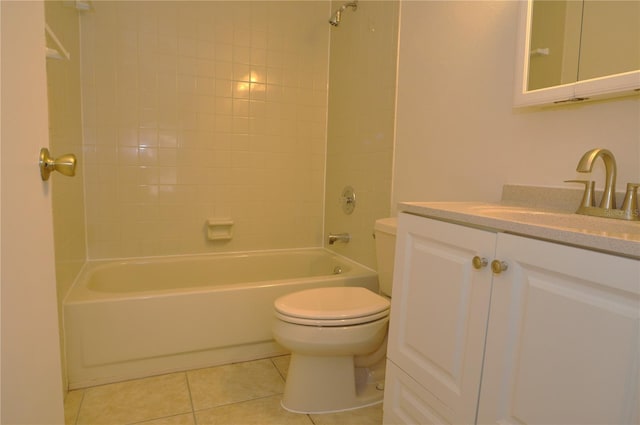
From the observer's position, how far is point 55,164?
738 millimetres

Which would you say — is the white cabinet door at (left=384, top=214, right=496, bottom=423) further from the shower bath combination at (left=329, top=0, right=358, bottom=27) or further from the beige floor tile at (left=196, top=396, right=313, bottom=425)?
the shower bath combination at (left=329, top=0, right=358, bottom=27)

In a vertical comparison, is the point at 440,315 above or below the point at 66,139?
below

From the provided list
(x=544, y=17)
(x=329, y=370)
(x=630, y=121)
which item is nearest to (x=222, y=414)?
(x=329, y=370)

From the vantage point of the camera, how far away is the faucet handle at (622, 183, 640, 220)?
1.05m

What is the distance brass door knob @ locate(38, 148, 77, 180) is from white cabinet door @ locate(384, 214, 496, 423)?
0.88 metres

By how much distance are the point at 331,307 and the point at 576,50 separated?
124cm

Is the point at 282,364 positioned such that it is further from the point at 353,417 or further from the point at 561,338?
the point at 561,338

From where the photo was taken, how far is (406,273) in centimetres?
122

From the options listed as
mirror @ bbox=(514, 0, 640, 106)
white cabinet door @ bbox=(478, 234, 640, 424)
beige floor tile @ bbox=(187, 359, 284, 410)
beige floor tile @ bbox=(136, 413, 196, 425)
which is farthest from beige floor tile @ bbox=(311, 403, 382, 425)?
mirror @ bbox=(514, 0, 640, 106)

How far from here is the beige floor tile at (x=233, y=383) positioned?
1.77 meters

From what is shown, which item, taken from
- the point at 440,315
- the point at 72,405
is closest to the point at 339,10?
the point at 440,315

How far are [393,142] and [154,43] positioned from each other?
1.59 meters

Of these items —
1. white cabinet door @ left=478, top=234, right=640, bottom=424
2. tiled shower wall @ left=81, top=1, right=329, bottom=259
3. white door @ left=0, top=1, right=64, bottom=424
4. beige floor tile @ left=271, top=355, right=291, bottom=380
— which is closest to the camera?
white door @ left=0, top=1, right=64, bottom=424

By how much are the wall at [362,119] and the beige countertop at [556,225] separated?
0.97 m
